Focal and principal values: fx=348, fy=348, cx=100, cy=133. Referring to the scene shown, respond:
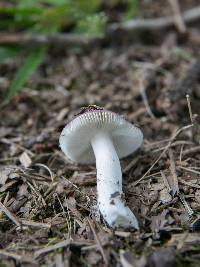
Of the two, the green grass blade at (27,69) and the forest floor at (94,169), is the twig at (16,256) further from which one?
the green grass blade at (27,69)

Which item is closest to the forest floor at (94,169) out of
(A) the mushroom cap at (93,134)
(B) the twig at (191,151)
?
(B) the twig at (191,151)

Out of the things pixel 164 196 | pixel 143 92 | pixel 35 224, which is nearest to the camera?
pixel 35 224

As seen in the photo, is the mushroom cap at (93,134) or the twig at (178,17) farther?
the twig at (178,17)

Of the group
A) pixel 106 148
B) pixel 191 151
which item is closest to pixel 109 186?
pixel 106 148

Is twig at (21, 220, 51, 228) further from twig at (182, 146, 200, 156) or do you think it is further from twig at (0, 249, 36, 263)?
twig at (182, 146, 200, 156)

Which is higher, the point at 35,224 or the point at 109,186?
the point at 109,186

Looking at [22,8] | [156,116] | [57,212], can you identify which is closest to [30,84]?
[22,8]

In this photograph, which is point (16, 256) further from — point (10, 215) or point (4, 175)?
point (4, 175)
